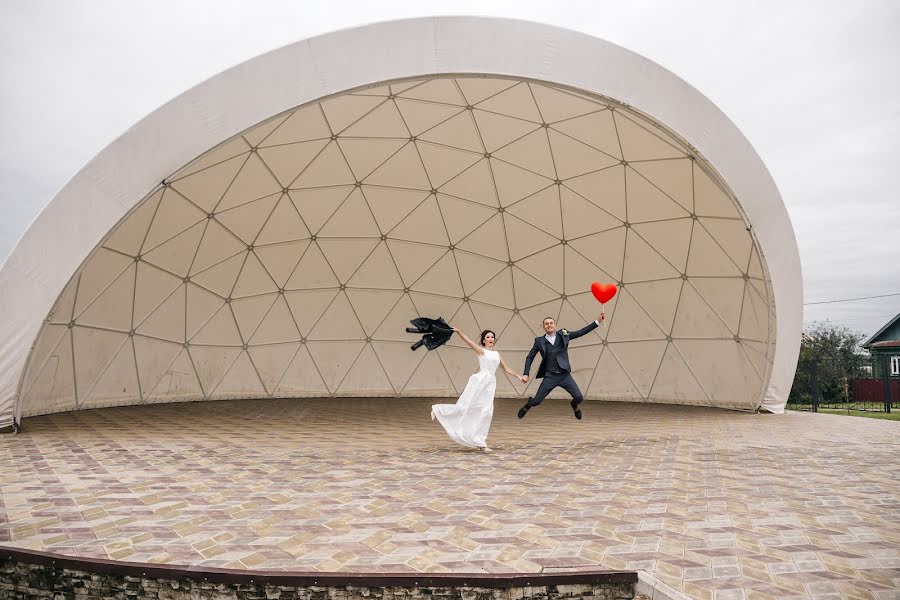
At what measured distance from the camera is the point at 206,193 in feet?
52.9

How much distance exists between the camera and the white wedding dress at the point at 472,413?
9820 millimetres

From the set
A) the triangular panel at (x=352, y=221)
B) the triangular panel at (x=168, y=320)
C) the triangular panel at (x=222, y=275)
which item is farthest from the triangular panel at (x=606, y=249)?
the triangular panel at (x=168, y=320)

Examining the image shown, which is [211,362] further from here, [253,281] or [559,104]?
[559,104]

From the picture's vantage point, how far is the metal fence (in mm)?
28203

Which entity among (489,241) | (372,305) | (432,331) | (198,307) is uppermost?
(489,241)

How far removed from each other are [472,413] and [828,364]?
44.4m

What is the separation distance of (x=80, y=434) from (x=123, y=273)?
6404 mm

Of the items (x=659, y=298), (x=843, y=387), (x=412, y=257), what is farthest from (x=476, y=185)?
(x=843, y=387)

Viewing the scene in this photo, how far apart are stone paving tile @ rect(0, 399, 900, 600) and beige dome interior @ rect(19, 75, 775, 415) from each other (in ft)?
20.6

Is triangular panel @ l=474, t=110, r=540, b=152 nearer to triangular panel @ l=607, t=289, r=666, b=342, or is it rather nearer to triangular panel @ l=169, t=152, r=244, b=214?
triangular panel @ l=169, t=152, r=244, b=214

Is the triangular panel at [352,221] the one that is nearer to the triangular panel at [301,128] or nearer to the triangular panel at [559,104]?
the triangular panel at [301,128]

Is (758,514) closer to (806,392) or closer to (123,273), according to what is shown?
(123,273)

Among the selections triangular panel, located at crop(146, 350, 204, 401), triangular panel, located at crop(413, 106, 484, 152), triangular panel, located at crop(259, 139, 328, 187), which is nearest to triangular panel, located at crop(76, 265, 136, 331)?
triangular panel, located at crop(146, 350, 204, 401)

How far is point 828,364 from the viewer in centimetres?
4428
